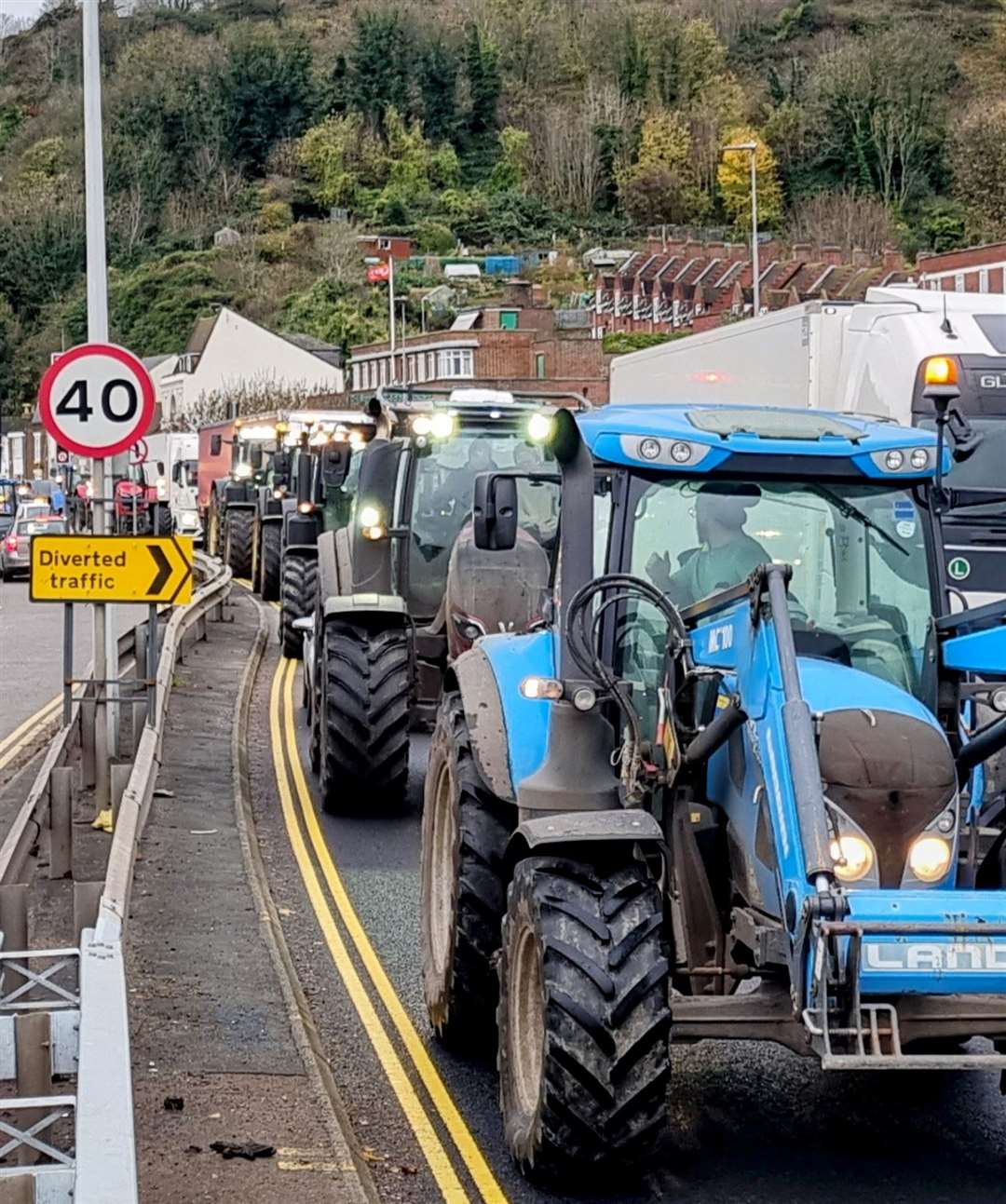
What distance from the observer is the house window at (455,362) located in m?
83.6

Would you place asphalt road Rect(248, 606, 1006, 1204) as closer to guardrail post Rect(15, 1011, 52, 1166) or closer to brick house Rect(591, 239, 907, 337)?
→ guardrail post Rect(15, 1011, 52, 1166)

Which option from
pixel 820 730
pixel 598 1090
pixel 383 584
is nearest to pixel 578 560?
pixel 820 730

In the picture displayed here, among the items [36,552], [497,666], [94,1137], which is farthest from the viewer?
[36,552]

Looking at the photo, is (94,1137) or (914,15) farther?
(914,15)

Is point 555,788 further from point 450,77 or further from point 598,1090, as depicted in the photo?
point 450,77

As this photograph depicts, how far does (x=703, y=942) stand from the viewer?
259 inches

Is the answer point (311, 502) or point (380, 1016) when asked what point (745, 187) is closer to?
point (311, 502)

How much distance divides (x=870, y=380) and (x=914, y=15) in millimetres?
191527

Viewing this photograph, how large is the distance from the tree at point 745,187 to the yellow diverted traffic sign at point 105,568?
135435 millimetres

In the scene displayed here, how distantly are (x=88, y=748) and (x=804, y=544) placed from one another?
8.59m

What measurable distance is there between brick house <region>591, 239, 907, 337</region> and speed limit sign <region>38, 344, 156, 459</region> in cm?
7347

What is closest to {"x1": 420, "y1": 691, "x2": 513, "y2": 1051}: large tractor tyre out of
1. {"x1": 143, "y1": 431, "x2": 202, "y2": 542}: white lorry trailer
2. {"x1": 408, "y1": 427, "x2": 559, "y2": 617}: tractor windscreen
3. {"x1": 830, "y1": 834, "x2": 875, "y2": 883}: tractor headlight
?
{"x1": 830, "y1": 834, "x2": 875, "y2": 883}: tractor headlight

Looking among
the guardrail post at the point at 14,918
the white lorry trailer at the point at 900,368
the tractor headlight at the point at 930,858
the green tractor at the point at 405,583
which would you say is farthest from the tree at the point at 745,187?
the tractor headlight at the point at 930,858

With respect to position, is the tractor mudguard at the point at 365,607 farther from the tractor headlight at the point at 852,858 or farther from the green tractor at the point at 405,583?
the tractor headlight at the point at 852,858
